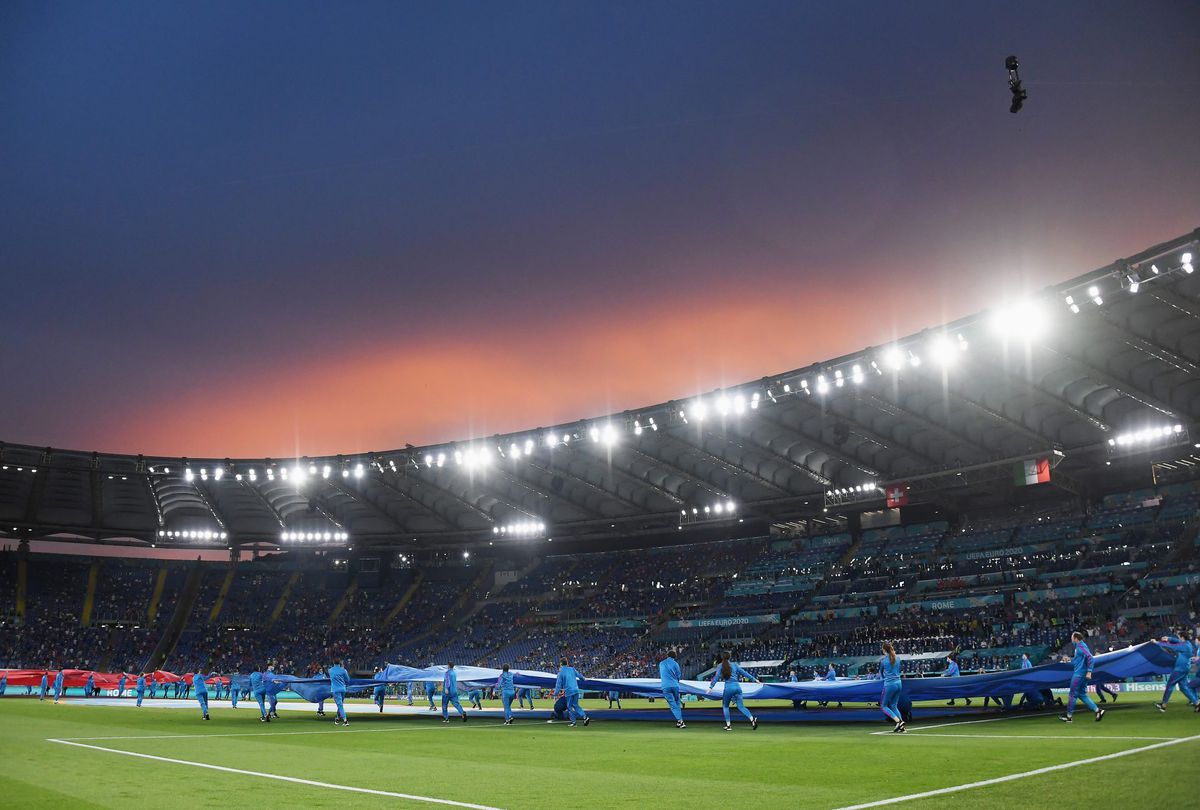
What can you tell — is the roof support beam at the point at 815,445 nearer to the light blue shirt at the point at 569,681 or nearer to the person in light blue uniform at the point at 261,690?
the light blue shirt at the point at 569,681

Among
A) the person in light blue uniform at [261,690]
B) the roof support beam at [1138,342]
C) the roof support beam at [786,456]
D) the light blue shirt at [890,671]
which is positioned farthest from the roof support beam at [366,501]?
the light blue shirt at [890,671]

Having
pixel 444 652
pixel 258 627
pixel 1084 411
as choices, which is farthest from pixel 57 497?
pixel 1084 411

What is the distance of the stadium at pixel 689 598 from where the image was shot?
14.2 m

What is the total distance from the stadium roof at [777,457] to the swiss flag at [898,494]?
9 cm

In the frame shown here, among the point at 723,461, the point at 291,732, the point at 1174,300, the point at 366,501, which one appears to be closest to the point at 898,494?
the point at 723,461

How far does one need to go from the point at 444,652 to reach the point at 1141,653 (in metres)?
58.7

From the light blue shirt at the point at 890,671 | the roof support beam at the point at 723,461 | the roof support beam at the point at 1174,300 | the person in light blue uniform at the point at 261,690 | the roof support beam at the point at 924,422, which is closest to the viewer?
the light blue shirt at the point at 890,671

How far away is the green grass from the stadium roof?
2243cm

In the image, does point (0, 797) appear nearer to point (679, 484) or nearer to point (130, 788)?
point (130, 788)

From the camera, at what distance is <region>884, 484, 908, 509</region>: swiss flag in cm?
5712

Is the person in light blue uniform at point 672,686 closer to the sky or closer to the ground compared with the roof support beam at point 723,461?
closer to the ground

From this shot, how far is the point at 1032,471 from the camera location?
5153 cm

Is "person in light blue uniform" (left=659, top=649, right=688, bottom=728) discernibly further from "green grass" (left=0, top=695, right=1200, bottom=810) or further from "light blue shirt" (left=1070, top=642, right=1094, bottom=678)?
"light blue shirt" (left=1070, top=642, right=1094, bottom=678)

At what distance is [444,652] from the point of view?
72.8m
